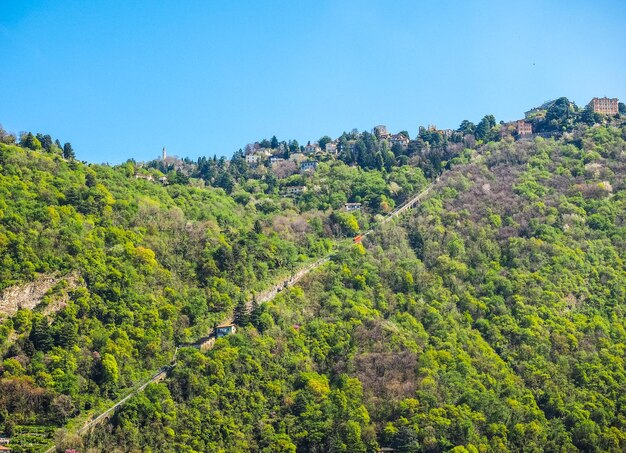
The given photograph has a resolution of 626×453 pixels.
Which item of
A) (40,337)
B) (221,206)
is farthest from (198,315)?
(221,206)

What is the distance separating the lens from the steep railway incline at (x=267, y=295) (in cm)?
4353

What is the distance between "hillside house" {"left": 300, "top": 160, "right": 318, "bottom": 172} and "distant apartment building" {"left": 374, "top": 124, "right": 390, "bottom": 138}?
528 inches

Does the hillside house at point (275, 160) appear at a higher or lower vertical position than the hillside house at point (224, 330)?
higher

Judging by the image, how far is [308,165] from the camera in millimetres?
87562

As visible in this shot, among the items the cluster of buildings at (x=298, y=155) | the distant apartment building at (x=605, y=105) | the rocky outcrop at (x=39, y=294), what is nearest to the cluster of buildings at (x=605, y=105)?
the distant apartment building at (x=605, y=105)

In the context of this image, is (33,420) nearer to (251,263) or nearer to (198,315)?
(198,315)

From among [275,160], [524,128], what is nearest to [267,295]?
[275,160]

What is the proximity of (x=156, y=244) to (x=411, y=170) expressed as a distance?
3153 cm

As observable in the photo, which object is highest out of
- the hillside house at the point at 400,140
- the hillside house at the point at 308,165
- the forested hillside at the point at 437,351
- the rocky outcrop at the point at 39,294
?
the hillside house at the point at 400,140

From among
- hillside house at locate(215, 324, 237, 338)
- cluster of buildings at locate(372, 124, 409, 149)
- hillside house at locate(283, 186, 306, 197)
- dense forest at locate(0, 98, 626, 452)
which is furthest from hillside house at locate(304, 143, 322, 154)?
hillside house at locate(215, 324, 237, 338)

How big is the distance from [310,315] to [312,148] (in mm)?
45076

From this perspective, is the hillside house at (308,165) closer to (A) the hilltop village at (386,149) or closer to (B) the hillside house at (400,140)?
(A) the hilltop village at (386,149)

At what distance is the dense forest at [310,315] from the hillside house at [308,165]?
13.3 m

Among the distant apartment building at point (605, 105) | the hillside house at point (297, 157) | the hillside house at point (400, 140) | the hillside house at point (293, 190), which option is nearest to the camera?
the hillside house at point (293, 190)
